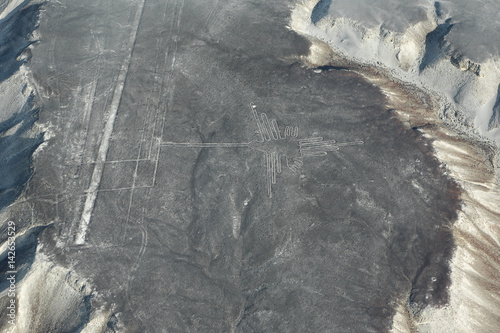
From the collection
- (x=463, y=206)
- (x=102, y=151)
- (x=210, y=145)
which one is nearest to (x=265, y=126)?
(x=210, y=145)

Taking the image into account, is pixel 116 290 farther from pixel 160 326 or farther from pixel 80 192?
pixel 80 192

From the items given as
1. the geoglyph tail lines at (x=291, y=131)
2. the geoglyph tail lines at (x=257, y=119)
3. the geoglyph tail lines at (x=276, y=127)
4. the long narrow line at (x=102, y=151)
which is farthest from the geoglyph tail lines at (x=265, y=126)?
the long narrow line at (x=102, y=151)

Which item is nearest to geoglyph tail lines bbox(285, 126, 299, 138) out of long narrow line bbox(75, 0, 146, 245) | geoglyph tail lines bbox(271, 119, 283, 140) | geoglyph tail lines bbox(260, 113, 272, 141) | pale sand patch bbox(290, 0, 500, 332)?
geoglyph tail lines bbox(271, 119, 283, 140)

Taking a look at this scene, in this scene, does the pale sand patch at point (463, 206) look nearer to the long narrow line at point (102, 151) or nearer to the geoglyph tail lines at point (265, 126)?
the geoglyph tail lines at point (265, 126)

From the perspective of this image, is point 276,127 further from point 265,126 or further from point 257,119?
point 257,119

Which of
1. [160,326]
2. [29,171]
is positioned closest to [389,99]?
[160,326]

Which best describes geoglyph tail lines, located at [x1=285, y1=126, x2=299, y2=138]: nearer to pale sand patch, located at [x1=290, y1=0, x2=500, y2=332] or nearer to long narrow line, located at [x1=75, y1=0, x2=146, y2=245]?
pale sand patch, located at [x1=290, y1=0, x2=500, y2=332]

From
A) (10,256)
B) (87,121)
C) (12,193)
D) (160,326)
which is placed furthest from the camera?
(87,121)

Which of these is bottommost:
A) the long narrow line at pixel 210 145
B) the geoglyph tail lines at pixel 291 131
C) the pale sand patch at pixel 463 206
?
the pale sand patch at pixel 463 206
